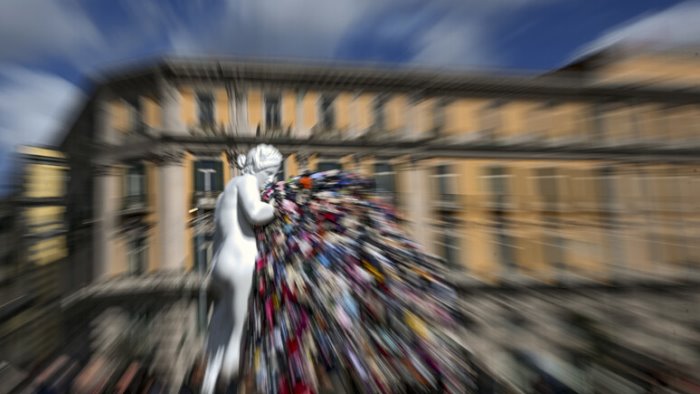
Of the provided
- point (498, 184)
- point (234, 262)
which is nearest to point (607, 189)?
point (498, 184)

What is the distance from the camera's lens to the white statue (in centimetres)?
111

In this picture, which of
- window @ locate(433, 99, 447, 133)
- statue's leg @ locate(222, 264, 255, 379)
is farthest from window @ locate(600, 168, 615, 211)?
statue's leg @ locate(222, 264, 255, 379)

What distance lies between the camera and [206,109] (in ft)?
4.51

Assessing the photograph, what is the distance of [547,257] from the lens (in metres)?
1.53

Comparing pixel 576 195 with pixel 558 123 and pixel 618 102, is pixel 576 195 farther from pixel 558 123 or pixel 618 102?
pixel 618 102

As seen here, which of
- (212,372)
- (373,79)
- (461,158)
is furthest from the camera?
(461,158)

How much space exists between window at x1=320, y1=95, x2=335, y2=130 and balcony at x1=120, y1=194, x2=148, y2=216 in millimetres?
835

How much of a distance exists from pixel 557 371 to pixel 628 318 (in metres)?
0.41

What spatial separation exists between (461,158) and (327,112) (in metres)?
0.64

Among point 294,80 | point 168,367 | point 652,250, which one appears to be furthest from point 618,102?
point 168,367

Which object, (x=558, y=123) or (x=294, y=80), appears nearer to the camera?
(x=294, y=80)

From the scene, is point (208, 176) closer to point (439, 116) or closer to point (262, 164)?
point (262, 164)

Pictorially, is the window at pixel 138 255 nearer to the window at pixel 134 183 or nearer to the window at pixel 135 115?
the window at pixel 134 183

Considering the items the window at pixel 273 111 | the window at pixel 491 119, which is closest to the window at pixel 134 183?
the window at pixel 273 111
